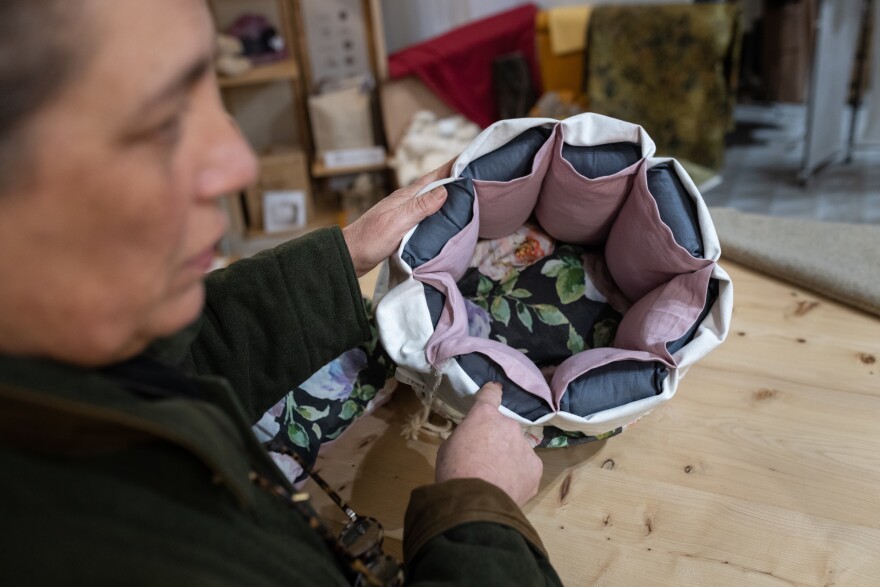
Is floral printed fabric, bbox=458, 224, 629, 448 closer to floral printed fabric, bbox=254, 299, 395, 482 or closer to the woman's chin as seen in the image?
floral printed fabric, bbox=254, 299, 395, 482

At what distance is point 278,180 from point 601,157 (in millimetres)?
2068

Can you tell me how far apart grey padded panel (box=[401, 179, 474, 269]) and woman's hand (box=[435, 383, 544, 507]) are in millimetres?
226

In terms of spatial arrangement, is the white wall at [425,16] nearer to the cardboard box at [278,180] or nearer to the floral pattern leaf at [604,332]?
the cardboard box at [278,180]

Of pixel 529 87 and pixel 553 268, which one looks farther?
pixel 529 87

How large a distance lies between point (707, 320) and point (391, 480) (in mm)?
417

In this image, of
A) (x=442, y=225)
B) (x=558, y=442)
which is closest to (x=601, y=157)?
(x=442, y=225)

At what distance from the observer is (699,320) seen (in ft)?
2.56

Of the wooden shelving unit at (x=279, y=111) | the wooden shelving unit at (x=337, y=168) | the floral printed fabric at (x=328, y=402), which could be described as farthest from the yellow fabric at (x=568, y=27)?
the floral printed fabric at (x=328, y=402)

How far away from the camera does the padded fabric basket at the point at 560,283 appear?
757 mm

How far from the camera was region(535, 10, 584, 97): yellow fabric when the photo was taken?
2.49m

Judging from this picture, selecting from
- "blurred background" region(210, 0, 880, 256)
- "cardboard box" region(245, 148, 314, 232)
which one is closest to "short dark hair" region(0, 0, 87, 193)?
"blurred background" region(210, 0, 880, 256)

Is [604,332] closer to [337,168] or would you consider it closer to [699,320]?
[699,320]

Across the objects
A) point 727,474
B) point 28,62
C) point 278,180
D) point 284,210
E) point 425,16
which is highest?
point 28,62

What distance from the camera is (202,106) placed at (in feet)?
1.43
